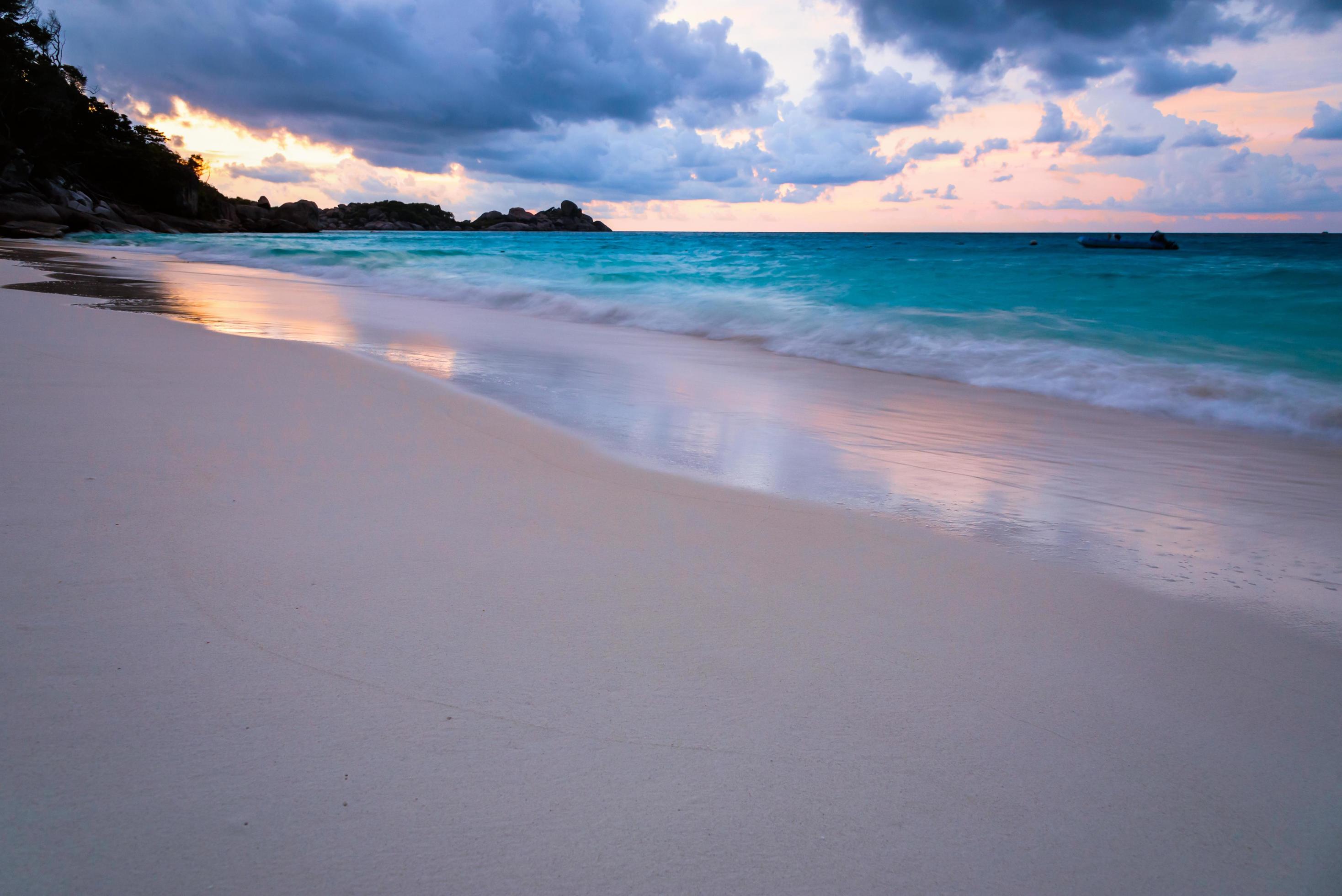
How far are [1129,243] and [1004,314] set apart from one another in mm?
34771

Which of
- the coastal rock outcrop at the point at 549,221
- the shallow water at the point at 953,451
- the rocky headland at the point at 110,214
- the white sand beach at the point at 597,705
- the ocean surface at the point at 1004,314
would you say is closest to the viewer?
the white sand beach at the point at 597,705

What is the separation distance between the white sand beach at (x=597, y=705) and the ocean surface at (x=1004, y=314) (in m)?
4.45

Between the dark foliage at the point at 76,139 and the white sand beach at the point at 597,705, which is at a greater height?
the dark foliage at the point at 76,139

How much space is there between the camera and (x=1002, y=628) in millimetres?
1608

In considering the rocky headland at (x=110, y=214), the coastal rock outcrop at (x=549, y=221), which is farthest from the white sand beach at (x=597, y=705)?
the coastal rock outcrop at (x=549, y=221)

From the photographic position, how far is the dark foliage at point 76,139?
33.8m

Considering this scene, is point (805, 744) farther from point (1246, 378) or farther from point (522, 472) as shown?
point (1246, 378)

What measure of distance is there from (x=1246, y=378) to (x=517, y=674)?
6.63 m

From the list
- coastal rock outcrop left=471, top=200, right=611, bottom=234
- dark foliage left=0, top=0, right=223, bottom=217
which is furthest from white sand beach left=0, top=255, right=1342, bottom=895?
coastal rock outcrop left=471, top=200, right=611, bottom=234

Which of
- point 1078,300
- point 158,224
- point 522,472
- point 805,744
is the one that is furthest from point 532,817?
point 158,224

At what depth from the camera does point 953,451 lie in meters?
3.49

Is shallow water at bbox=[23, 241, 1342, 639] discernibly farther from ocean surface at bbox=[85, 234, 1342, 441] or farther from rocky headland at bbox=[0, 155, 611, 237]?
rocky headland at bbox=[0, 155, 611, 237]

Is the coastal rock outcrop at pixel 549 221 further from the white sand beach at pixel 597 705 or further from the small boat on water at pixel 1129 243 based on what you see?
the white sand beach at pixel 597 705

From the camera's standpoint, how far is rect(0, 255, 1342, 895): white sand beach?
37.1 inches
